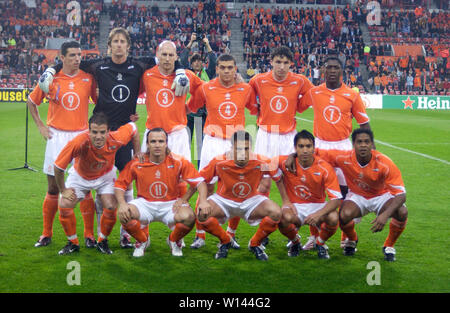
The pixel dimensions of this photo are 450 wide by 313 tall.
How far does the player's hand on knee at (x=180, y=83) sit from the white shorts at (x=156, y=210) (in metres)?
1.15

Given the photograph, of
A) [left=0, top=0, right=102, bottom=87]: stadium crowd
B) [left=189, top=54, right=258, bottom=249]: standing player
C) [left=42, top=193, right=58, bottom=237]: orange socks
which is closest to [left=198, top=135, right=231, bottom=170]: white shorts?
[left=189, top=54, right=258, bottom=249]: standing player

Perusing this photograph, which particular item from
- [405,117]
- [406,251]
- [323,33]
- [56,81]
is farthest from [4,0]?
[406,251]

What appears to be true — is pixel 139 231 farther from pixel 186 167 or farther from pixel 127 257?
pixel 186 167

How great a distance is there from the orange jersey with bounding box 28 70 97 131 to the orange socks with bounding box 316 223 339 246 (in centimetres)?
261

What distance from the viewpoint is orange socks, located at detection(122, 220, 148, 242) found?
489cm

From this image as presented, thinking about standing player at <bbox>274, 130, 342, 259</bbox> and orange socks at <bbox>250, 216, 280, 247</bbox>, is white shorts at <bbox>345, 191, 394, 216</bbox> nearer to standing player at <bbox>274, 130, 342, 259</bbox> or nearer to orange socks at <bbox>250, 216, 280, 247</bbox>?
standing player at <bbox>274, 130, 342, 259</bbox>

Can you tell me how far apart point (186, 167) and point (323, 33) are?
27.9 m

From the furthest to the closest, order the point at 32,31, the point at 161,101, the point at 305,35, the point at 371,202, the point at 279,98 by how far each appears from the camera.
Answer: the point at 305,35 < the point at 32,31 < the point at 279,98 < the point at 161,101 < the point at 371,202

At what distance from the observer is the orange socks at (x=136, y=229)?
4887mm

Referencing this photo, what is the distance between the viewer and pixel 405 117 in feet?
69.4

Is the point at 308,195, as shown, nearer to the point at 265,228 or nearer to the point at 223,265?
the point at 265,228

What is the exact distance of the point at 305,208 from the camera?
16.9 feet

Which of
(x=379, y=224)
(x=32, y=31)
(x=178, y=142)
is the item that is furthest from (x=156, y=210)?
(x=32, y=31)

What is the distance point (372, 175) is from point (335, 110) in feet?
3.25
